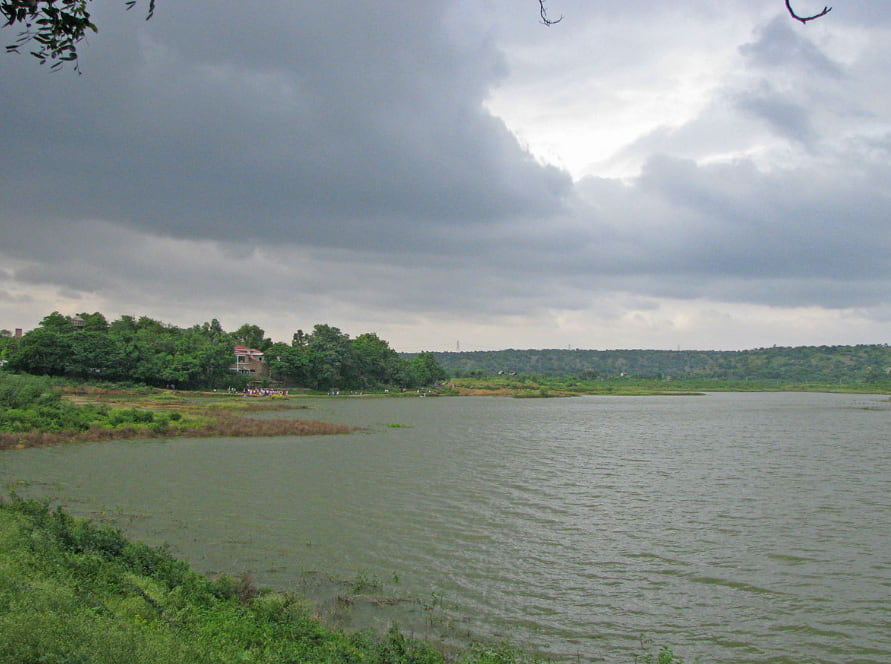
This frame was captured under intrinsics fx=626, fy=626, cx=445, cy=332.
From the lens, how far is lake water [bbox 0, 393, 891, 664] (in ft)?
42.7

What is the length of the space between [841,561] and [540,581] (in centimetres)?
881

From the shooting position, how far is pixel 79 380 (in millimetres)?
92625

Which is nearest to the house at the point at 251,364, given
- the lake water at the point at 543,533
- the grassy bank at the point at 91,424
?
the grassy bank at the point at 91,424

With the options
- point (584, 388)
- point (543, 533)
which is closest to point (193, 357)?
point (543, 533)

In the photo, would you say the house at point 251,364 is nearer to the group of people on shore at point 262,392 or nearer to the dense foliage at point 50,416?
the group of people on shore at point 262,392

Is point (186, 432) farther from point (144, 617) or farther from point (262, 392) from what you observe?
point (262, 392)

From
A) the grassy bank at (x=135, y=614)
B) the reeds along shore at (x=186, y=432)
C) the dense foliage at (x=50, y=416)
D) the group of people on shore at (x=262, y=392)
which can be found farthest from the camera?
the group of people on shore at (x=262, y=392)

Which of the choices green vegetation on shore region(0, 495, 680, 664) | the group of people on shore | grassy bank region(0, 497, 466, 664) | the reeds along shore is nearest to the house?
the group of people on shore

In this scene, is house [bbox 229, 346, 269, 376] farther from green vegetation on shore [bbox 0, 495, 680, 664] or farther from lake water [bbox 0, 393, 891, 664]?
green vegetation on shore [bbox 0, 495, 680, 664]

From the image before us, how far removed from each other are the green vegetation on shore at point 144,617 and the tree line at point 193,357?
3514 inches

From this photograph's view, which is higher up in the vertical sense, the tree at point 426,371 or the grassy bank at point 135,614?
the tree at point 426,371

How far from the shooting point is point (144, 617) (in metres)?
9.55

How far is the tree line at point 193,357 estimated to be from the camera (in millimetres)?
91312

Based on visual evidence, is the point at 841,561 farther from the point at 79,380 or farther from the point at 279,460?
the point at 79,380
